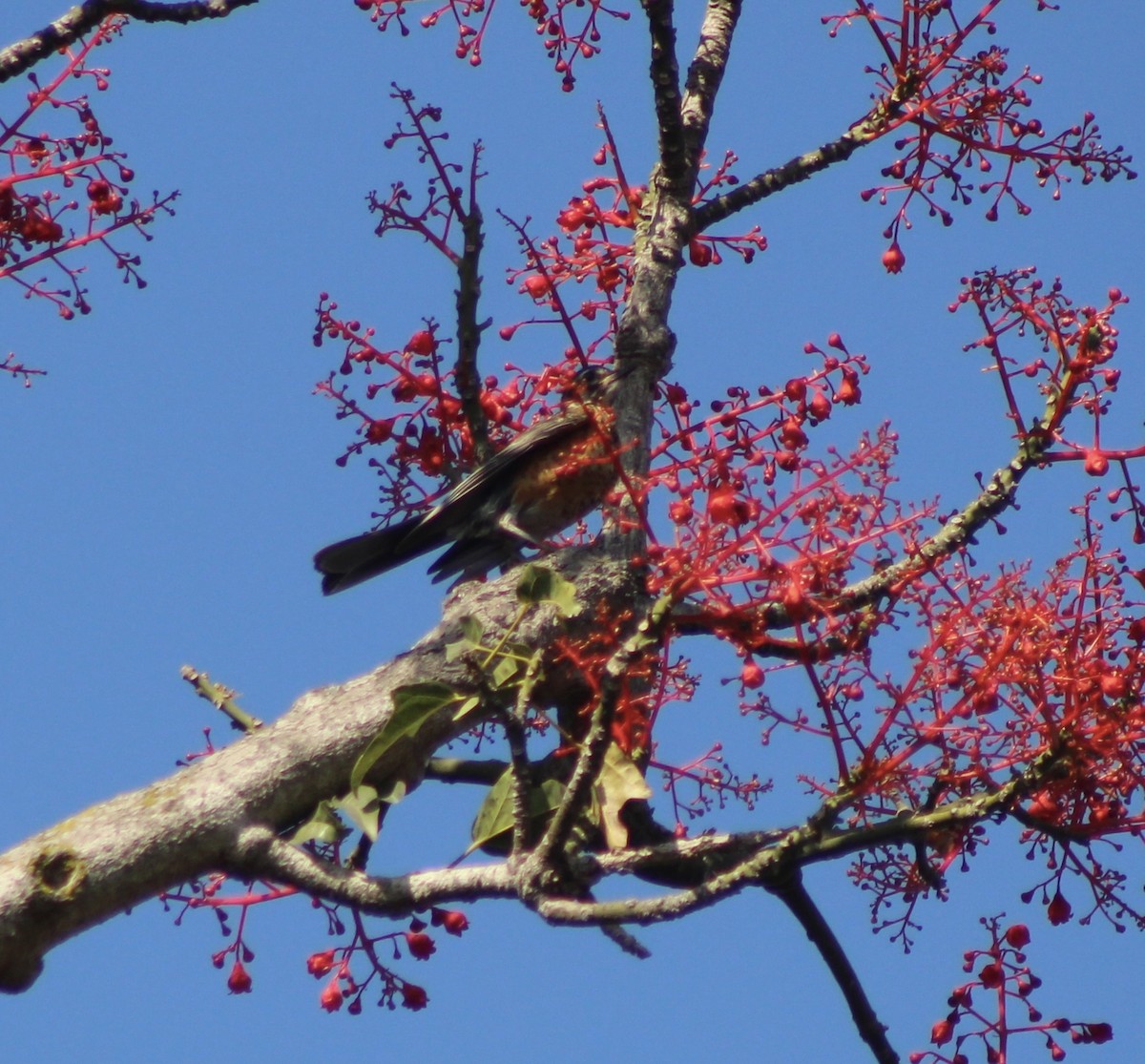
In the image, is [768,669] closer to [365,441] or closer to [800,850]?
[800,850]

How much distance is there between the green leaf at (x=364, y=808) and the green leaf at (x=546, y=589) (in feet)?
1.55

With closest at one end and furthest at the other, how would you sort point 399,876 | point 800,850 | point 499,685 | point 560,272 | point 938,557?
point 800,850
point 399,876
point 499,685
point 938,557
point 560,272

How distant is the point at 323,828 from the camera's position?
124 inches

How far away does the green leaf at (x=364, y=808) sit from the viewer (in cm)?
312

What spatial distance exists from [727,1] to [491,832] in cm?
252

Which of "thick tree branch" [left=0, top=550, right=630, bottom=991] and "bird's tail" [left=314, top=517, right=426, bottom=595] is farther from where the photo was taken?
"bird's tail" [left=314, top=517, right=426, bottom=595]

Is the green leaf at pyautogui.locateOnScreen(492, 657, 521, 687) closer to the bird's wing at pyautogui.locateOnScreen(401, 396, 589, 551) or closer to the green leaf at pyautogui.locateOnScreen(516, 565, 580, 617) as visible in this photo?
the green leaf at pyautogui.locateOnScreen(516, 565, 580, 617)

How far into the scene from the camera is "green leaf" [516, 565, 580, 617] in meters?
3.12

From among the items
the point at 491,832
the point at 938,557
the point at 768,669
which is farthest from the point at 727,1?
the point at 491,832

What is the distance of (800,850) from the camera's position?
2668mm

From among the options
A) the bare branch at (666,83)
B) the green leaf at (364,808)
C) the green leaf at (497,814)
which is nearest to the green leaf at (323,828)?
the green leaf at (364,808)

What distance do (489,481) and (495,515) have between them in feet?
1.40

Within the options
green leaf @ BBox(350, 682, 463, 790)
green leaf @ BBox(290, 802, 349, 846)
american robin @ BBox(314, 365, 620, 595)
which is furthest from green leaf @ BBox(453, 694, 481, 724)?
american robin @ BBox(314, 365, 620, 595)

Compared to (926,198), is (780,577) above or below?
below
